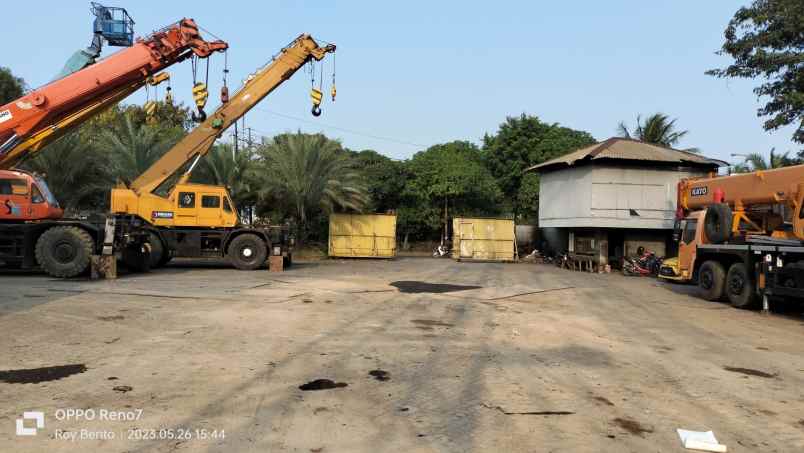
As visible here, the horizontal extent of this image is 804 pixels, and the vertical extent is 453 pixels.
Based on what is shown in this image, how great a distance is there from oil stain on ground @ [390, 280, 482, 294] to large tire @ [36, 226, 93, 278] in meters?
8.59

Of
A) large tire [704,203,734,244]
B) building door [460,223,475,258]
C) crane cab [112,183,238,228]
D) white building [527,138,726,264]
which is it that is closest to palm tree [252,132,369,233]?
building door [460,223,475,258]

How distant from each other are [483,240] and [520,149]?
12.8 metres

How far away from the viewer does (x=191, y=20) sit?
61.1ft

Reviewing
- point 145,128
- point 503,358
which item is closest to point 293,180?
point 145,128

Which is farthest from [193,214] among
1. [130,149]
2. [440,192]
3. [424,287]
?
[440,192]

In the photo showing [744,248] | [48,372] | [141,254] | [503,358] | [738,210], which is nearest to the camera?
[48,372]

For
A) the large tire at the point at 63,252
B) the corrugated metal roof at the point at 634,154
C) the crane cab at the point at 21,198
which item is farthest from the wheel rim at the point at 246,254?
the corrugated metal roof at the point at 634,154

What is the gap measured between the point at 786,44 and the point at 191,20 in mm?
20261

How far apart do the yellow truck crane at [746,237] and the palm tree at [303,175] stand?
16.9m

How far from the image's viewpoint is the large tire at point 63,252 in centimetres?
1498

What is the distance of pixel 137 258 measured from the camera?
1769cm

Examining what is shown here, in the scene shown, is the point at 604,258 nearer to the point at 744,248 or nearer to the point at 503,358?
the point at 744,248

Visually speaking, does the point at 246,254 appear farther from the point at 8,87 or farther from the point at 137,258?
the point at 8,87

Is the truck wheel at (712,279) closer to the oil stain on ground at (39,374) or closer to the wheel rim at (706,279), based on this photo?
the wheel rim at (706,279)
